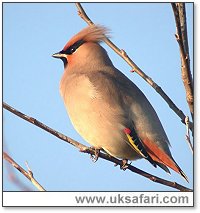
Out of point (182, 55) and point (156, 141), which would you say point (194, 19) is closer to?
point (156, 141)

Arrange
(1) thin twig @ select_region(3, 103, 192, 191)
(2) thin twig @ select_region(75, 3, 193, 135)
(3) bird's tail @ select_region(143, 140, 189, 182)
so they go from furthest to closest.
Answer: (3) bird's tail @ select_region(143, 140, 189, 182) → (1) thin twig @ select_region(3, 103, 192, 191) → (2) thin twig @ select_region(75, 3, 193, 135)

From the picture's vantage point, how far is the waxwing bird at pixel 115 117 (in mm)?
2512

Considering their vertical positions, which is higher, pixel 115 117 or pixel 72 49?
pixel 72 49

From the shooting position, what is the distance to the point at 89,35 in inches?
121

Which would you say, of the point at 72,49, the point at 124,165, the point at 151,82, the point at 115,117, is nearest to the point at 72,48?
the point at 72,49

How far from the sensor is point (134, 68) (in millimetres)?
2033

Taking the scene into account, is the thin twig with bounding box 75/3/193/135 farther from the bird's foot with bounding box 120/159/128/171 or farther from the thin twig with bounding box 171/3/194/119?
the bird's foot with bounding box 120/159/128/171

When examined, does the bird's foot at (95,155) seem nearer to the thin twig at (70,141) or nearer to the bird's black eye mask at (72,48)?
the thin twig at (70,141)

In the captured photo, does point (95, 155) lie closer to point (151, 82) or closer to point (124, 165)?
point (124, 165)

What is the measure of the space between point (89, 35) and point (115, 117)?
2.36ft

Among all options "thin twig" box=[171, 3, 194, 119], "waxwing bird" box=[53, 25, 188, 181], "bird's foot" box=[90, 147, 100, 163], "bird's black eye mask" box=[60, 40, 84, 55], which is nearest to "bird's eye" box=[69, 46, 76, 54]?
"bird's black eye mask" box=[60, 40, 84, 55]

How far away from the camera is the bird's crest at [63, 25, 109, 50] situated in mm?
3020

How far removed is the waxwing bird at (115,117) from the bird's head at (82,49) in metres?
0.19

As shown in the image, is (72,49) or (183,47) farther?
(72,49)
